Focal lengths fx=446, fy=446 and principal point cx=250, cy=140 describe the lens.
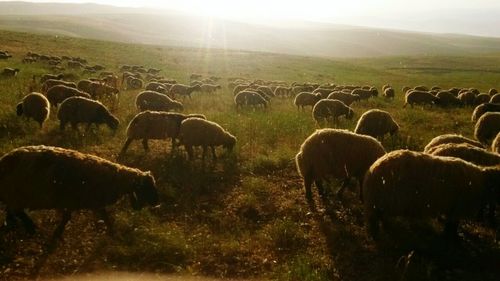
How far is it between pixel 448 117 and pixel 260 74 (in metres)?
34.5

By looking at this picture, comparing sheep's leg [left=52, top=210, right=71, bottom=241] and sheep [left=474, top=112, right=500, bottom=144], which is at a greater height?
sheep [left=474, top=112, right=500, bottom=144]

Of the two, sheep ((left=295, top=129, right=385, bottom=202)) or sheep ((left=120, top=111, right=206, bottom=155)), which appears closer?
sheep ((left=295, top=129, right=385, bottom=202))

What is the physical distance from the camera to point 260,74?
5425 centimetres

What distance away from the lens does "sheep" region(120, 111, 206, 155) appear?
12.5 m

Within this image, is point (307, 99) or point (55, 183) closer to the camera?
point (55, 183)

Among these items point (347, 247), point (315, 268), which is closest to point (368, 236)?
point (347, 247)

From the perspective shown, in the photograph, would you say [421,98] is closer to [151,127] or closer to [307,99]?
[307,99]

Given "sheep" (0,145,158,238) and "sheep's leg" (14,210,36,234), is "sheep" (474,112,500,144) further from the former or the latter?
"sheep's leg" (14,210,36,234)

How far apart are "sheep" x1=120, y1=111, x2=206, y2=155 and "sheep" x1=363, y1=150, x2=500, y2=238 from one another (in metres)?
6.86

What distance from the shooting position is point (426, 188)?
725 cm

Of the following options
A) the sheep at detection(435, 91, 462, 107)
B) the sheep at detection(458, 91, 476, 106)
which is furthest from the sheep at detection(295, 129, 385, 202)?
the sheep at detection(458, 91, 476, 106)

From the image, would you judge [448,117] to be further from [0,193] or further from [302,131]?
[0,193]

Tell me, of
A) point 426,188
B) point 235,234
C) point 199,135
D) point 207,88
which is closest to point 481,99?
point 207,88

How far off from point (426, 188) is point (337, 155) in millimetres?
2264
